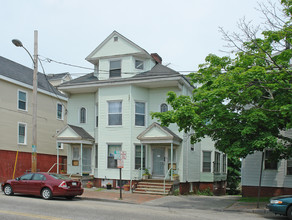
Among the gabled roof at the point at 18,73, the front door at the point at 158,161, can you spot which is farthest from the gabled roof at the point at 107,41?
the front door at the point at 158,161

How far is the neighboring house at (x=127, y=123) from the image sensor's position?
22.0m

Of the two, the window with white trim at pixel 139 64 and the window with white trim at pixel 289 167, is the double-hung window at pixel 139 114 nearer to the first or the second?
the window with white trim at pixel 139 64

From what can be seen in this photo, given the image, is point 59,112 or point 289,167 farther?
point 59,112

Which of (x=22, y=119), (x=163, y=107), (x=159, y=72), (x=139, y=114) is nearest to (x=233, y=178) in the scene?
(x=163, y=107)

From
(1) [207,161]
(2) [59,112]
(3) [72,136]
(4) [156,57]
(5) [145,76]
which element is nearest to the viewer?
(5) [145,76]

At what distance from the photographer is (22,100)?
27953mm

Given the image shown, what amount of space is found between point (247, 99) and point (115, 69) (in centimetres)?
1118

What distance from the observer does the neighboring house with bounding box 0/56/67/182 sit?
25.9 m

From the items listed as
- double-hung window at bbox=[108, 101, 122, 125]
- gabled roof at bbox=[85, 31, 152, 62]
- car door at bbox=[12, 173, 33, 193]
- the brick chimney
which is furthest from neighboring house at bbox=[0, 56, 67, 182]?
car door at bbox=[12, 173, 33, 193]

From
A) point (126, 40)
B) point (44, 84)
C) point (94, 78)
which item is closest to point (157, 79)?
point (126, 40)

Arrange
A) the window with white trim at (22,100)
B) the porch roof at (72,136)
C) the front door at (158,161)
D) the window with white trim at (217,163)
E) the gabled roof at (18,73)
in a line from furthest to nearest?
the window with white trim at (22,100) → the window with white trim at (217,163) → the gabled roof at (18,73) → the porch roof at (72,136) → the front door at (158,161)

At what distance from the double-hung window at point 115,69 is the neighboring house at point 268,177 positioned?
394 inches

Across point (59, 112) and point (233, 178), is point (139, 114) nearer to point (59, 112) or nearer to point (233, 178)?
point (59, 112)

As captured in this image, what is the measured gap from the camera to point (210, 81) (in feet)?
52.4
